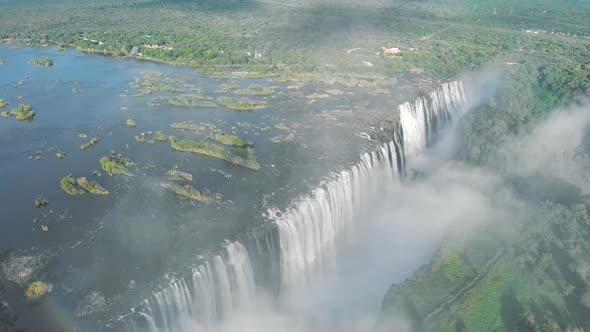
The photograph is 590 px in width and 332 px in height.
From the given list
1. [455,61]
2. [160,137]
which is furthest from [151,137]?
[455,61]

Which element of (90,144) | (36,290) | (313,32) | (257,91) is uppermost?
(313,32)

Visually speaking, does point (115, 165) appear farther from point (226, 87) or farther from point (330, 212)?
point (226, 87)

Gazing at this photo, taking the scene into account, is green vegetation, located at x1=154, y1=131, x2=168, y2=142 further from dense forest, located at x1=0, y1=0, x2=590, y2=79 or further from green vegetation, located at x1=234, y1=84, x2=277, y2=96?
A: dense forest, located at x1=0, y1=0, x2=590, y2=79

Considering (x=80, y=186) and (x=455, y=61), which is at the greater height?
(x=455, y=61)

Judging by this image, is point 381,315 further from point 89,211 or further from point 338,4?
point 338,4

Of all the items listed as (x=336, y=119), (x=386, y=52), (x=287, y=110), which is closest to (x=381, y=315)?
(x=336, y=119)
